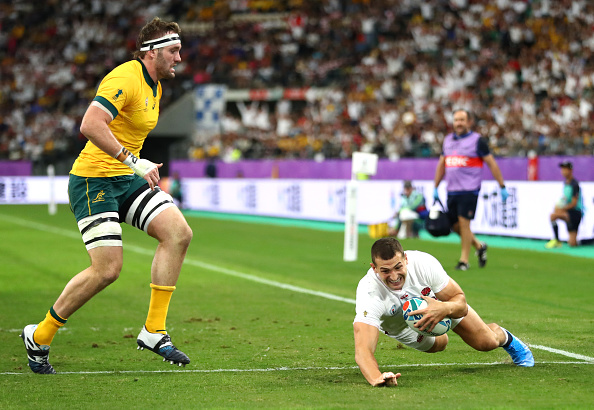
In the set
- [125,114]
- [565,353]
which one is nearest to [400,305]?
[565,353]

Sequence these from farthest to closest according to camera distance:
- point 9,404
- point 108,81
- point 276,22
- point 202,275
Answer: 1. point 276,22
2. point 202,275
3. point 108,81
4. point 9,404

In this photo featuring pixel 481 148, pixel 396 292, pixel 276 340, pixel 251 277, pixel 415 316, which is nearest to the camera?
pixel 415 316

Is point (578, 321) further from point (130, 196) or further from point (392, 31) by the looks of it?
Answer: point (392, 31)

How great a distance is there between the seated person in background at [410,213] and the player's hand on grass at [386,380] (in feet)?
53.8

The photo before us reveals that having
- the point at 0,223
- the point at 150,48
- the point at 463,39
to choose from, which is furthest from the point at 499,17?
the point at 150,48

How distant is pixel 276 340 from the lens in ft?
27.7

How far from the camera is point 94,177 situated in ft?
22.5

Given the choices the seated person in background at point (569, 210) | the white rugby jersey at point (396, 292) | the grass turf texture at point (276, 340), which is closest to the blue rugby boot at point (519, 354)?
the grass turf texture at point (276, 340)

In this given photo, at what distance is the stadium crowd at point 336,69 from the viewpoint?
3031 centimetres

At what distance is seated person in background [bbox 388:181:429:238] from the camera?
74.7 feet

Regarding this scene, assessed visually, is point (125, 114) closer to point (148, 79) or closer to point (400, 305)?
point (148, 79)

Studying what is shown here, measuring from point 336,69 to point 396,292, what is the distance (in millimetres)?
34844

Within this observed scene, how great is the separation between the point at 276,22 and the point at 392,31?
9.37 meters

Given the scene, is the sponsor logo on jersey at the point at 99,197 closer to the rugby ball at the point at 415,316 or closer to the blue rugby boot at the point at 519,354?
the rugby ball at the point at 415,316
